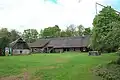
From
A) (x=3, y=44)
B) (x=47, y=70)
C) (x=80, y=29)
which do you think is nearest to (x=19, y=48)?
(x=3, y=44)

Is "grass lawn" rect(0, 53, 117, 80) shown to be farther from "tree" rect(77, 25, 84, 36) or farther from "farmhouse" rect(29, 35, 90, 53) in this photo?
"tree" rect(77, 25, 84, 36)

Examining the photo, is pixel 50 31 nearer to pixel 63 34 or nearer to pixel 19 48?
pixel 63 34

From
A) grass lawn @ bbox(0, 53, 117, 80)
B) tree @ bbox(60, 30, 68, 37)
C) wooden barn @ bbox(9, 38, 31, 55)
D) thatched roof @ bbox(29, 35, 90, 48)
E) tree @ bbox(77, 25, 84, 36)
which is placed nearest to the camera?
grass lawn @ bbox(0, 53, 117, 80)

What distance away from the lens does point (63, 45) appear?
3615 inches

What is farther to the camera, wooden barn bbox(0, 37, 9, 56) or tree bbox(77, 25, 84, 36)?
tree bbox(77, 25, 84, 36)

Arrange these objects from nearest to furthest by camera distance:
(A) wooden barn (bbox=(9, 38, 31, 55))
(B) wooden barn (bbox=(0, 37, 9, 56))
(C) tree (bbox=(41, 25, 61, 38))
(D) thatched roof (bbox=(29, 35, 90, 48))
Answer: (B) wooden barn (bbox=(0, 37, 9, 56)) → (A) wooden barn (bbox=(9, 38, 31, 55)) → (D) thatched roof (bbox=(29, 35, 90, 48)) → (C) tree (bbox=(41, 25, 61, 38))

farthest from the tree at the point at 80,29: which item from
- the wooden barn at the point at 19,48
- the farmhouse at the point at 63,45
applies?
the wooden barn at the point at 19,48

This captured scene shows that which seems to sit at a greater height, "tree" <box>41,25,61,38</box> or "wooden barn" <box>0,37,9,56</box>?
"tree" <box>41,25,61,38</box>

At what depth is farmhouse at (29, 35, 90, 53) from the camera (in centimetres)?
8844

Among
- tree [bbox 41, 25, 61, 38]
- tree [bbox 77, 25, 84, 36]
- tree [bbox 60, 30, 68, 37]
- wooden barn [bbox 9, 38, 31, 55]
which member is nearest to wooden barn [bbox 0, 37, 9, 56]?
wooden barn [bbox 9, 38, 31, 55]

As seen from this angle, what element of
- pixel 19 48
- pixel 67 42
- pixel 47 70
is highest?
pixel 67 42

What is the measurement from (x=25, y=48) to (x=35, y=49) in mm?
23912

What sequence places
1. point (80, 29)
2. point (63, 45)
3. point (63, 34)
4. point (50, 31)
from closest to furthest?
point (63, 45)
point (63, 34)
point (80, 29)
point (50, 31)

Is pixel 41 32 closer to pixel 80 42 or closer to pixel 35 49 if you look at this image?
pixel 35 49
